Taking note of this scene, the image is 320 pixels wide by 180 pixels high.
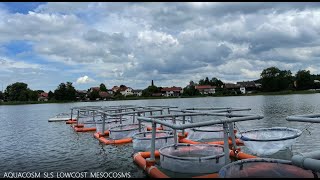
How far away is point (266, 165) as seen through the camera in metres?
8.74

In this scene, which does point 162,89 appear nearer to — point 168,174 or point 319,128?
point 319,128

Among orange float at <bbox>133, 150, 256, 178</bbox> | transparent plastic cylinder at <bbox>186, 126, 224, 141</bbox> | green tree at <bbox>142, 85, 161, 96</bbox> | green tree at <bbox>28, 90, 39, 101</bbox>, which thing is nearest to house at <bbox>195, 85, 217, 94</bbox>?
green tree at <bbox>142, 85, 161, 96</bbox>

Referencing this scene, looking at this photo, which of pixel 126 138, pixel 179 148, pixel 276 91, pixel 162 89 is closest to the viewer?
pixel 179 148

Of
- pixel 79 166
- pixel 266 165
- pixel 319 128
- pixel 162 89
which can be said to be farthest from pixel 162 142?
pixel 162 89

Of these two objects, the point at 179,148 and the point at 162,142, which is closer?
the point at 179,148

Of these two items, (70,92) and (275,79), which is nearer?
(275,79)

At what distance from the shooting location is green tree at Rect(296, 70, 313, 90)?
141 metres

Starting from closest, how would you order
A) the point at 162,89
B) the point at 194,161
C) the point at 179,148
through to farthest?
the point at 194,161, the point at 179,148, the point at 162,89

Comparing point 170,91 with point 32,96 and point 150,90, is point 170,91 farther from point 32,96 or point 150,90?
point 32,96

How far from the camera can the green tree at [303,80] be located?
5536 inches

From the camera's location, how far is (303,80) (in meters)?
142

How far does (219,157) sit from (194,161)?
0.82m

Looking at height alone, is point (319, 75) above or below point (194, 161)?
above

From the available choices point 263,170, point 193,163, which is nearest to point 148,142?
point 193,163
